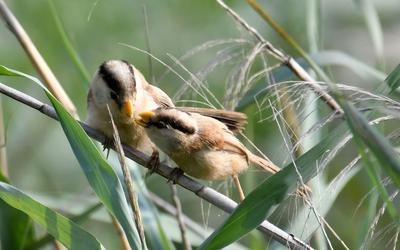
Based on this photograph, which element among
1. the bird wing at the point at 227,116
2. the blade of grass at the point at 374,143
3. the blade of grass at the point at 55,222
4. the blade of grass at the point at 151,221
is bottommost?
the blade of grass at the point at 151,221

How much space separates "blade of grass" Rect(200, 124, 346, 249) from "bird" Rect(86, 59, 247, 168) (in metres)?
0.67

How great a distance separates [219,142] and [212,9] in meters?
2.46

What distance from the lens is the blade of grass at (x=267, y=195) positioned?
69.0 inches

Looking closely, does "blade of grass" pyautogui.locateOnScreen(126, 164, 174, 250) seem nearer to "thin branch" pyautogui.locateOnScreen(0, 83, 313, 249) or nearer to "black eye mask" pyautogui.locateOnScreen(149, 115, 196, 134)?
"thin branch" pyautogui.locateOnScreen(0, 83, 313, 249)

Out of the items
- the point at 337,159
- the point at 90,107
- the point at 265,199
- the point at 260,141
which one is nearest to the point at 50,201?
the point at 90,107

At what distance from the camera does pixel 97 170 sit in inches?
74.3

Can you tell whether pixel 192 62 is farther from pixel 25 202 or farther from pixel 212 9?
pixel 25 202

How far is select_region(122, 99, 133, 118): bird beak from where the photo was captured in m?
2.52

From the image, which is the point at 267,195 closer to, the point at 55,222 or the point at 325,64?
the point at 55,222

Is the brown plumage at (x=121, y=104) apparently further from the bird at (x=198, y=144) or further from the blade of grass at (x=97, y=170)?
the blade of grass at (x=97, y=170)

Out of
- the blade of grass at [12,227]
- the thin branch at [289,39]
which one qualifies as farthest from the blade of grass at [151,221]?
the thin branch at [289,39]

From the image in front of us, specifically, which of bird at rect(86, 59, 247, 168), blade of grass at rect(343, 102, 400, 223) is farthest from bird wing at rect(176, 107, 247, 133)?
blade of grass at rect(343, 102, 400, 223)

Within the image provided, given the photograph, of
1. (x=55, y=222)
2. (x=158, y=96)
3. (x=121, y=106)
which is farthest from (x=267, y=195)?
(x=158, y=96)

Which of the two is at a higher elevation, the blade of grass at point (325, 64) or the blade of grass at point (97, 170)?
the blade of grass at point (325, 64)
